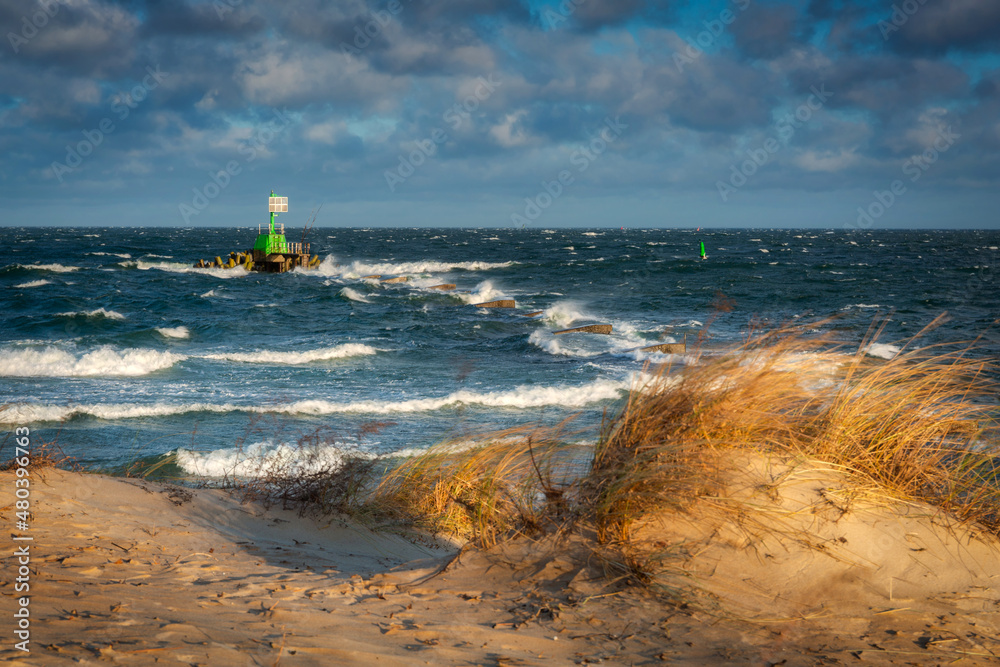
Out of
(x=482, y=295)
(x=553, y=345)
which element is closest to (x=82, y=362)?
(x=553, y=345)

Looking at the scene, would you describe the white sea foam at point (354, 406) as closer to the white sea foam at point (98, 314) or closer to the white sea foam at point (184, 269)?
the white sea foam at point (98, 314)

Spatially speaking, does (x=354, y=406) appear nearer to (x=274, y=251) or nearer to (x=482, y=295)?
(x=482, y=295)

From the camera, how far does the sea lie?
999cm

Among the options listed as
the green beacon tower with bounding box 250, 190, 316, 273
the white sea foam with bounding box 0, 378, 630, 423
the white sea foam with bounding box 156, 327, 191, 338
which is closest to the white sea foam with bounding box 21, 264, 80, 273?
the green beacon tower with bounding box 250, 190, 316, 273

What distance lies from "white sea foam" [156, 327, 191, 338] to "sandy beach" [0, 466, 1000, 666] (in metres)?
18.4

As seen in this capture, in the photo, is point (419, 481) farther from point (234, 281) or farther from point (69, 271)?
point (69, 271)

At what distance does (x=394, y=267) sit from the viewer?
2080 inches

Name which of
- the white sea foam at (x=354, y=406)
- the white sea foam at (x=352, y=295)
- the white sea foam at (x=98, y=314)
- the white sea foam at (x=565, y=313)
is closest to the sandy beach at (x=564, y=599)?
the white sea foam at (x=354, y=406)

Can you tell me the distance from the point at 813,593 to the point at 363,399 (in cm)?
1068

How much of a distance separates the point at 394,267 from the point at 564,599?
50.7 meters

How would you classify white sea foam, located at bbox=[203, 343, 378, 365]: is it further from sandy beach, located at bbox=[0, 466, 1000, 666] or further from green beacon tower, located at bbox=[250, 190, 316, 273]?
green beacon tower, located at bbox=[250, 190, 316, 273]

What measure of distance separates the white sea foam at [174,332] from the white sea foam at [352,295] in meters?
10.5

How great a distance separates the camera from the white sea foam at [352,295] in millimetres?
32156

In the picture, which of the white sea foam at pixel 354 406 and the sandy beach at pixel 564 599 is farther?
the white sea foam at pixel 354 406
